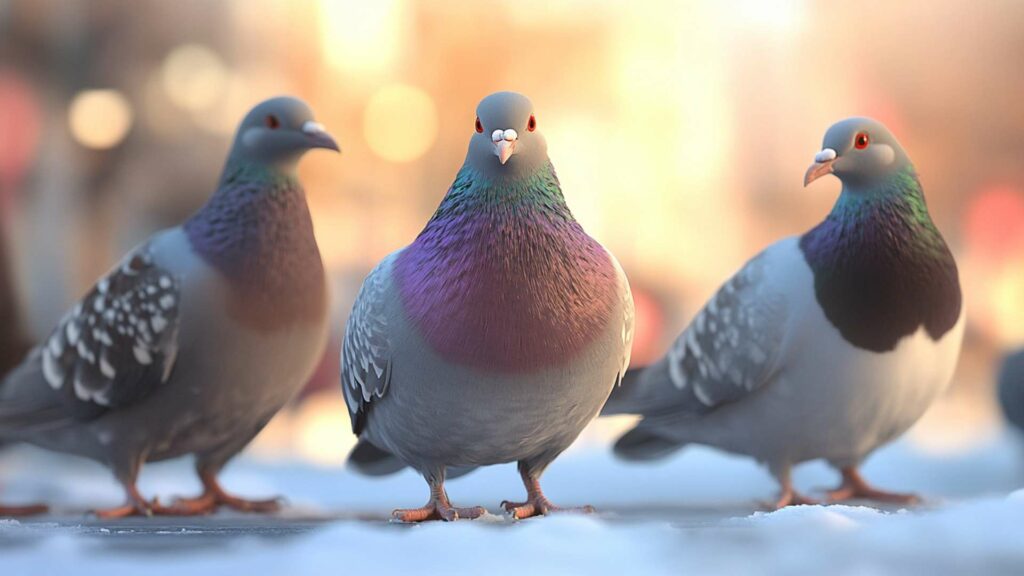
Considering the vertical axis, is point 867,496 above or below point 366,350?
above

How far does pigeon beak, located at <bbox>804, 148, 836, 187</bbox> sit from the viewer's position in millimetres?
2061

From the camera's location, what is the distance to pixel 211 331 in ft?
6.89

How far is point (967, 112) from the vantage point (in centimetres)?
499

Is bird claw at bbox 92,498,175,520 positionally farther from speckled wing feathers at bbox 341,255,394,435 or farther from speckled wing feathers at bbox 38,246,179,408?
speckled wing feathers at bbox 341,255,394,435

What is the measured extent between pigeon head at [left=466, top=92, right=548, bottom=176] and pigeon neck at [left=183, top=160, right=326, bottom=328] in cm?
63

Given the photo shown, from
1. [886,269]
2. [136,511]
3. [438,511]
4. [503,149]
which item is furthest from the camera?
[136,511]

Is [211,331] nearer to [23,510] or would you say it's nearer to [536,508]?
[23,510]

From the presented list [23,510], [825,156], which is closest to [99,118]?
[23,510]

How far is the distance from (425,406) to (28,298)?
3.11 meters

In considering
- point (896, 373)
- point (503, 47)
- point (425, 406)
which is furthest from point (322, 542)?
point (503, 47)

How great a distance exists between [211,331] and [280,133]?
1.35 ft

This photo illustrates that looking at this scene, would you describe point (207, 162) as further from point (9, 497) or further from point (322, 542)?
point (322, 542)

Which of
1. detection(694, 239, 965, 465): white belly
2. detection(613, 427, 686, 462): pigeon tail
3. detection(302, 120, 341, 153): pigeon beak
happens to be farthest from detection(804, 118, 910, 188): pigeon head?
detection(302, 120, 341, 153): pigeon beak

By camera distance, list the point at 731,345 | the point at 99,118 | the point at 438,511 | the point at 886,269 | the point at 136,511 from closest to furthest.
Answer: the point at 438,511 < the point at 886,269 < the point at 136,511 < the point at 731,345 < the point at 99,118
